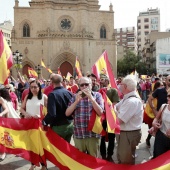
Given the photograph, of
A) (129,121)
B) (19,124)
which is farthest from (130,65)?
(129,121)

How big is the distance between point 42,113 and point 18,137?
26.7 inches

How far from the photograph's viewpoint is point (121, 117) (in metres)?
4.64

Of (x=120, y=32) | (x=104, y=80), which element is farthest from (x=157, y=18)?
(x=104, y=80)

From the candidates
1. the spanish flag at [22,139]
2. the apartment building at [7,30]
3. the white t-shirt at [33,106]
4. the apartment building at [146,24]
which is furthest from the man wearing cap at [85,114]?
the apartment building at [146,24]

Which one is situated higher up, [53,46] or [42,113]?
[53,46]

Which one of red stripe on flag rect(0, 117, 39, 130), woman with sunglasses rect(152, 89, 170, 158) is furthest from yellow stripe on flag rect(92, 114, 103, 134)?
red stripe on flag rect(0, 117, 39, 130)

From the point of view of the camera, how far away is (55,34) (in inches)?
1682

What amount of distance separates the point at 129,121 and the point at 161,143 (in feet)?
1.95

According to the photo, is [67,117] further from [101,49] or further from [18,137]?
[101,49]

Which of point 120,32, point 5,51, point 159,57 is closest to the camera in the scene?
point 5,51

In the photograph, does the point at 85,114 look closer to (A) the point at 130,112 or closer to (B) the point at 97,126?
(B) the point at 97,126

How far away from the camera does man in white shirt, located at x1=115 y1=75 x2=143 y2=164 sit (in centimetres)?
463

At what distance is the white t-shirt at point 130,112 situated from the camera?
4609 millimetres

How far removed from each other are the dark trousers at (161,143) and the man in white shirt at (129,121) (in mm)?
379
